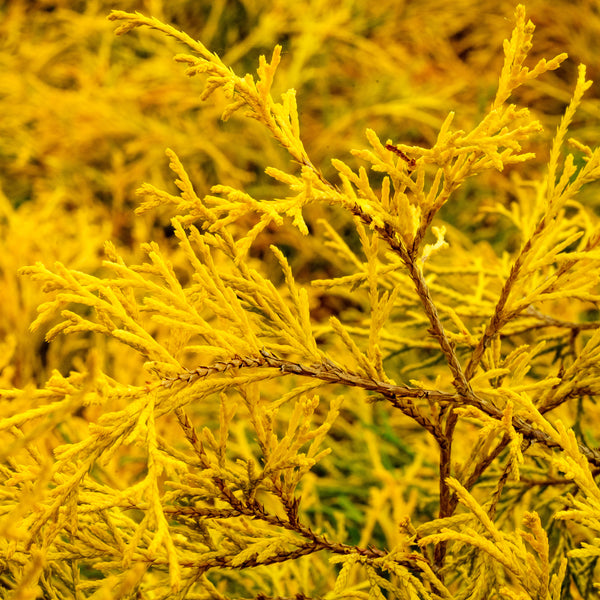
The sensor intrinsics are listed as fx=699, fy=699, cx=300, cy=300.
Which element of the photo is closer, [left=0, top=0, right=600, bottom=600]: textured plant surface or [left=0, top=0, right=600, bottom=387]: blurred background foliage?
[left=0, top=0, right=600, bottom=600]: textured plant surface

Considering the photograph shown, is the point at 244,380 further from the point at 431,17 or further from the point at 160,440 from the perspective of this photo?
the point at 431,17

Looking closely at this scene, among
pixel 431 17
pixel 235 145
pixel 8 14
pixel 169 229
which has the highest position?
pixel 431 17

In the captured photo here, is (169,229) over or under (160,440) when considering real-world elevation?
under

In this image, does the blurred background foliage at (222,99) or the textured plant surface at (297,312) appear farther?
the blurred background foliage at (222,99)

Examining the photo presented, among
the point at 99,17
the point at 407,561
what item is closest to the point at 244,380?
the point at 407,561

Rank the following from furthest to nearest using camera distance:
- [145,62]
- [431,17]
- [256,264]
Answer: [431,17]
[145,62]
[256,264]

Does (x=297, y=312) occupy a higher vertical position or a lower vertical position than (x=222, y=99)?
higher

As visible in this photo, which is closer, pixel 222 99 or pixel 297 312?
pixel 297 312

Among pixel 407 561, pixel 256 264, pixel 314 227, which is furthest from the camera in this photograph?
pixel 314 227
